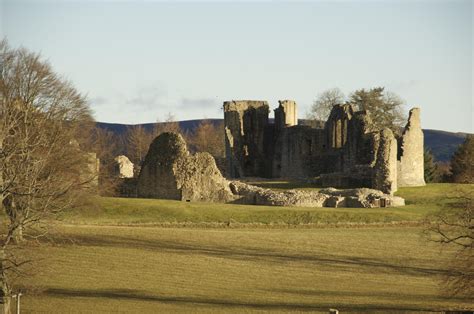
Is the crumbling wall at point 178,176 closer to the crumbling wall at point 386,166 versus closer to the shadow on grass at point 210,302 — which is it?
the crumbling wall at point 386,166

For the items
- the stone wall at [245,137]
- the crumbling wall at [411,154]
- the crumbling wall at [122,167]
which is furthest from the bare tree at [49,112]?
the stone wall at [245,137]

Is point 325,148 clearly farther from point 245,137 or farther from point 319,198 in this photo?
point 319,198

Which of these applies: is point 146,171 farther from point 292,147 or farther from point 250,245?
point 292,147

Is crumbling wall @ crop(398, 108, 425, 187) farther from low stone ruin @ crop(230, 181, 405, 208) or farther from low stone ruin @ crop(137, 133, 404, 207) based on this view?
low stone ruin @ crop(137, 133, 404, 207)

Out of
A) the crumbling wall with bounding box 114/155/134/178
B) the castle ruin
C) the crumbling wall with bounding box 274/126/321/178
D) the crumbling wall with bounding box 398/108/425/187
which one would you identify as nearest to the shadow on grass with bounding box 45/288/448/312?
the castle ruin

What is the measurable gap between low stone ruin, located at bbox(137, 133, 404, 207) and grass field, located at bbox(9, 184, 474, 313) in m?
3.77

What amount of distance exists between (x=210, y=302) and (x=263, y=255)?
26.2 feet

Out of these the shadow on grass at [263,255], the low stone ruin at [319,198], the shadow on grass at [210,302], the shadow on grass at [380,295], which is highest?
the low stone ruin at [319,198]

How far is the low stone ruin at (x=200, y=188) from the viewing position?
48.7 metres

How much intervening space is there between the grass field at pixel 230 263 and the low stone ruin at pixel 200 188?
3772 millimetres

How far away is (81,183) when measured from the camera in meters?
35.0

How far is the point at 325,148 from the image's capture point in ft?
228

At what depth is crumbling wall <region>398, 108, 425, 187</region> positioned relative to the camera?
5838cm

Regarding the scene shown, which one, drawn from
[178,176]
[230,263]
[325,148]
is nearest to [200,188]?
[178,176]
